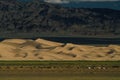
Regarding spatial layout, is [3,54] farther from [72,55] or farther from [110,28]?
[110,28]

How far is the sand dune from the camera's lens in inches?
2813

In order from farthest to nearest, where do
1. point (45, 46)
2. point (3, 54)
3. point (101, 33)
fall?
point (101, 33)
point (45, 46)
point (3, 54)

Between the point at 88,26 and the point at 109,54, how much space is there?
122 metres

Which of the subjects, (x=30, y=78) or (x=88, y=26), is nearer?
(x=30, y=78)

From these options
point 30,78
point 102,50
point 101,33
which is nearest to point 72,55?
point 102,50

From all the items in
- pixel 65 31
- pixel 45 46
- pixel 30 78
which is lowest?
pixel 65 31

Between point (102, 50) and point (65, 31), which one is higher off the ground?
point (102, 50)

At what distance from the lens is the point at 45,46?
266ft

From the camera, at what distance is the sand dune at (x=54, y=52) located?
71438 millimetres

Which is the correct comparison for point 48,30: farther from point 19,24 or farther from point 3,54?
point 3,54

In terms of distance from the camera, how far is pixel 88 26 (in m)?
196

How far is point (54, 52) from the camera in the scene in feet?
245

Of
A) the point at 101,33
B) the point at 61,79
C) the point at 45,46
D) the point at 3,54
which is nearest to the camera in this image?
the point at 61,79

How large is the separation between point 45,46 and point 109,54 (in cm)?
1006
